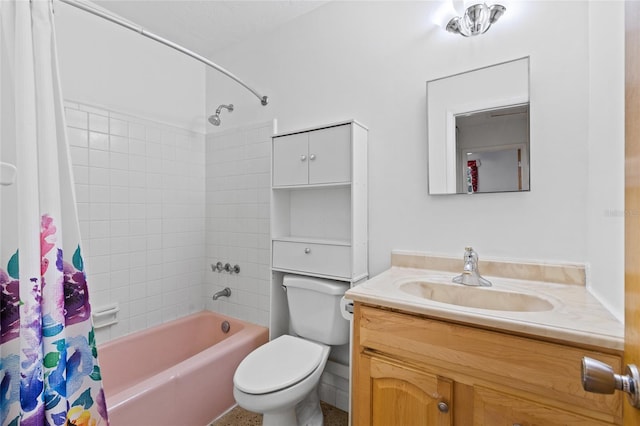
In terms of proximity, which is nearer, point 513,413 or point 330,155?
point 513,413

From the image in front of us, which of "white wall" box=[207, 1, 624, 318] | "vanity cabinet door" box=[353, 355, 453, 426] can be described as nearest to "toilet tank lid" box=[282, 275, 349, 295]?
"white wall" box=[207, 1, 624, 318]

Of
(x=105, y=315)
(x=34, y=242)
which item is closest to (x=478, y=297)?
(x=34, y=242)

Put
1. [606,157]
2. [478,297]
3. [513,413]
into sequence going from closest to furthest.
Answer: [513,413] < [606,157] < [478,297]

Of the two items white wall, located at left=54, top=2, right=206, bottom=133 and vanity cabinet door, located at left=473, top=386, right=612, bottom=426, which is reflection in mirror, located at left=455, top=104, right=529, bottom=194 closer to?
vanity cabinet door, located at left=473, top=386, right=612, bottom=426

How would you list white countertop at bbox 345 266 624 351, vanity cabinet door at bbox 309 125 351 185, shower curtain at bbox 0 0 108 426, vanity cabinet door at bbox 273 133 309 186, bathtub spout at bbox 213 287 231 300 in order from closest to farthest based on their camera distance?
shower curtain at bbox 0 0 108 426 → white countertop at bbox 345 266 624 351 → vanity cabinet door at bbox 309 125 351 185 → vanity cabinet door at bbox 273 133 309 186 → bathtub spout at bbox 213 287 231 300

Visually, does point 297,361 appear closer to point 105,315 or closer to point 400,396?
point 400,396

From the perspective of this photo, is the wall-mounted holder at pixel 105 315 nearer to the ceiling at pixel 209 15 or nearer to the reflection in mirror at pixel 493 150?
the ceiling at pixel 209 15

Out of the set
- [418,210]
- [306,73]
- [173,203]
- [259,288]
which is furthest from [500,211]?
[173,203]

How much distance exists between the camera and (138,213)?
201 cm

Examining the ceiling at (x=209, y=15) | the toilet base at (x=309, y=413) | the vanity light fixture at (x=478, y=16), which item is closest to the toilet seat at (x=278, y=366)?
the toilet base at (x=309, y=413)

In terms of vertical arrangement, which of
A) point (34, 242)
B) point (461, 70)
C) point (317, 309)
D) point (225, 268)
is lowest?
point (317, 309)

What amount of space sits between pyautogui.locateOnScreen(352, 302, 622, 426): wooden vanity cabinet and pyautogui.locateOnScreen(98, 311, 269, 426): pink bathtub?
35.9 inches

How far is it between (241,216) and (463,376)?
1732mm

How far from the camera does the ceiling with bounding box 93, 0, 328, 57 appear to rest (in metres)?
1.82
